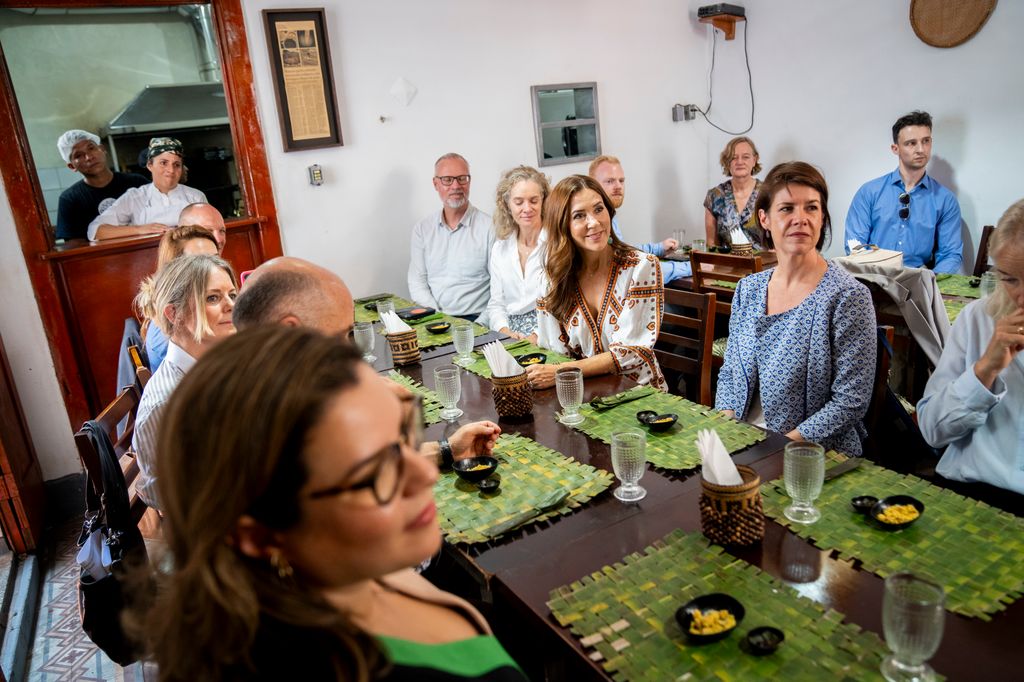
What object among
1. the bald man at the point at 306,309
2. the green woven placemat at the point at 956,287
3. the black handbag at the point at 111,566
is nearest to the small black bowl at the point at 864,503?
the bald man at the point at 306,309

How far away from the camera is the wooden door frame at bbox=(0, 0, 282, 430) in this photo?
3.31 m

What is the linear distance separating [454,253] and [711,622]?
3.40 m

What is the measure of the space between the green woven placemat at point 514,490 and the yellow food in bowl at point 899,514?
539 millimetres

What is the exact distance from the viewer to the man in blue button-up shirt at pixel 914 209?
402cm

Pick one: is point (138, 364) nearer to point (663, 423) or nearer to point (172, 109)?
point (663, 423)

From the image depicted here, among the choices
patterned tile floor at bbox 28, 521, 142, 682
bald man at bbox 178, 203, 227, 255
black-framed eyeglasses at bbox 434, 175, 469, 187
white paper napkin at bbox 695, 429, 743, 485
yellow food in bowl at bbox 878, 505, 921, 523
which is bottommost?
patterned tile floor at bbox 28, 521, 142, 682

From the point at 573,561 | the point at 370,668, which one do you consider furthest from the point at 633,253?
the point at 370,668

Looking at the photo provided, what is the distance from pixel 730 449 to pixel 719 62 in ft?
16.1

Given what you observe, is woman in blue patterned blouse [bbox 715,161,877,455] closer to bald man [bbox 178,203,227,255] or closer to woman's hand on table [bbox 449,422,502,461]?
woman's hand on table [bbox 449,422,502,461]

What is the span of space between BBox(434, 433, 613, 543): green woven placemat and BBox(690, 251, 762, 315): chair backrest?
5.76 ft

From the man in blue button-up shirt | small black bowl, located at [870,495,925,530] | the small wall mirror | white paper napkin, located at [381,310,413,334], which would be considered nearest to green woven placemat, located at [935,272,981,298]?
the man in blue button-up shirt

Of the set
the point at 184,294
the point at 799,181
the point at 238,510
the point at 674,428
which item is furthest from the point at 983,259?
the point at 238,510

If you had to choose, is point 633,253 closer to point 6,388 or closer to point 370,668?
point 370,668

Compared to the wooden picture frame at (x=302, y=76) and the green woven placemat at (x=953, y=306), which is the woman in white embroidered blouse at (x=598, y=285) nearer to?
the green woven placemat at (x=953, y=306)
